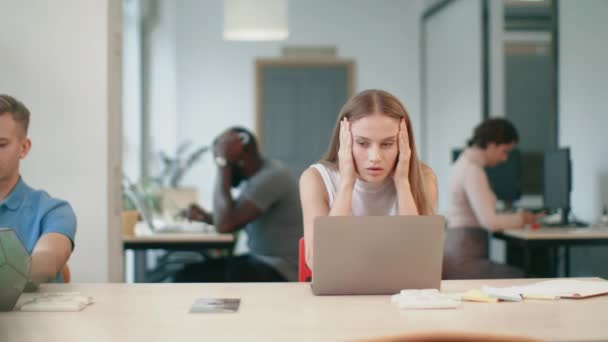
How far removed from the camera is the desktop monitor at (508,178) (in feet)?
20.0

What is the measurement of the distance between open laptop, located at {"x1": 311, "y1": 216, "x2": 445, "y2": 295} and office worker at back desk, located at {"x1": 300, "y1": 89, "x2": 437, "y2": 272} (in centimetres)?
44

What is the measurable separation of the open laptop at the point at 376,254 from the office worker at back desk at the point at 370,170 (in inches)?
17.3

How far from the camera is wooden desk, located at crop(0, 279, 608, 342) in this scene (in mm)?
1618

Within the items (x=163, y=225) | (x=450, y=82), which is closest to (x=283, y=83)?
(x=450, y=82)

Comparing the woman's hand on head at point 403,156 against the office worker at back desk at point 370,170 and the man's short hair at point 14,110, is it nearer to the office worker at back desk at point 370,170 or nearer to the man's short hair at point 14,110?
the office worker at back desk at point 370,170

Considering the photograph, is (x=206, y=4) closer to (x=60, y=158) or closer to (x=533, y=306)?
(x=60, y=158)

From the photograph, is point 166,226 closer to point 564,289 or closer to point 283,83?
point 564,289

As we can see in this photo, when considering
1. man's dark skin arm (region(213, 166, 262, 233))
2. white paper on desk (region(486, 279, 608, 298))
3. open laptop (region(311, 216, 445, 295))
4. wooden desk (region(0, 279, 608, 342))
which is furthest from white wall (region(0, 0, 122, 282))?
white paper on desk (region(486, 279, 608, 298))

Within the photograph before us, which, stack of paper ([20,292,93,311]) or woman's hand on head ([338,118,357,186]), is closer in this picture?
stack of paper ([20,292,93,311])

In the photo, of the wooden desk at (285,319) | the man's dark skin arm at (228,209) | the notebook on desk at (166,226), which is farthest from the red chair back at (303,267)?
the notebook on desk at (166,226)

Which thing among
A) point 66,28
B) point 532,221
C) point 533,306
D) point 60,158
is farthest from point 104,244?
point 532,221

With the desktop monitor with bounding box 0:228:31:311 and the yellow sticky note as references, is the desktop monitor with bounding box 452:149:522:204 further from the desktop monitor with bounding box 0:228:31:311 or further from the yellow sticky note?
the desktop monitor with bounding box 0:228:31:311

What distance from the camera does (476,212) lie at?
4.68 meters

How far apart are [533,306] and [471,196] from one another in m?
2.79
